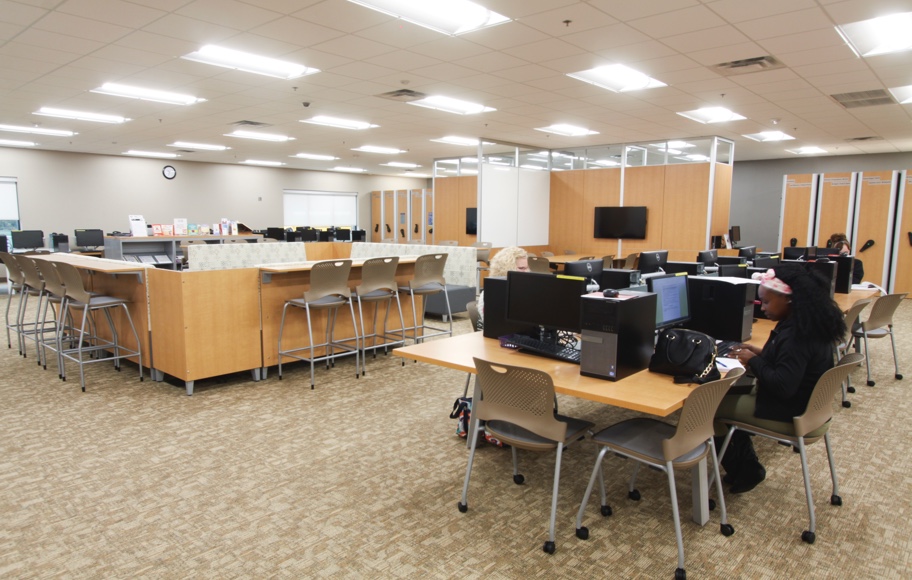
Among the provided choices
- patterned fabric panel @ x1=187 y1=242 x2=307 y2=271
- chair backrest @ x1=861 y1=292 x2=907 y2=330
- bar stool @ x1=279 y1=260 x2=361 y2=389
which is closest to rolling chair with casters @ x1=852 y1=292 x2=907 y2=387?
chair backrest @ x1=861 y1=292 x2=907 y2=330

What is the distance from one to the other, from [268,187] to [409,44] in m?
13.1

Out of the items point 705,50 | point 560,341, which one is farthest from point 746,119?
point 560,341

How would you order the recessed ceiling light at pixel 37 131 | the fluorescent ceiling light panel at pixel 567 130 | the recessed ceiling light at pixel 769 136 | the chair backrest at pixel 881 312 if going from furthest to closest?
the recessed ceiling light at pixel 769 136 < the recessed ceiling light at pixel 37 131 < the fluorescent ceiling light panel at pixel 567 130 < the chair backrest at pixel 881 312

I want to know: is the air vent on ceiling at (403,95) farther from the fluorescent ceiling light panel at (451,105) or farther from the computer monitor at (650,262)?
the computer monitor at (650,262)

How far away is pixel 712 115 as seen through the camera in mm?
8539

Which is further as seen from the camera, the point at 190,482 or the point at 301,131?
the point at 301,131

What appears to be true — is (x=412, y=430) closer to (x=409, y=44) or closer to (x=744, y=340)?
(x=744, y=340)

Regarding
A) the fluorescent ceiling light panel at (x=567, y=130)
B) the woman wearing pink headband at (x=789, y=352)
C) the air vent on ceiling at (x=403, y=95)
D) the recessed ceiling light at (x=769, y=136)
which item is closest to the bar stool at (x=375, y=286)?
the air vent on ceiling at (x=403, y=95)

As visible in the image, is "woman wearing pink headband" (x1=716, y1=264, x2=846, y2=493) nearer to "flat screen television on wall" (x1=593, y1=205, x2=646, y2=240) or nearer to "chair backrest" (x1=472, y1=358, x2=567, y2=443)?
"chair backrest" (x1=472, y1=358, x2=567, y2=443)

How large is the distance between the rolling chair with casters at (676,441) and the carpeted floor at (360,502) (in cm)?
23

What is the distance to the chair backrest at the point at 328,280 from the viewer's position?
495 centimetres

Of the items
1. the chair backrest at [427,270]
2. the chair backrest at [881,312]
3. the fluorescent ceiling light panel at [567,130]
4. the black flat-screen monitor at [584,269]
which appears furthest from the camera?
the fluorescent ceiling light panel at [567,130]

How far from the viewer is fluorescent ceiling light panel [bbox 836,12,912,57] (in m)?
4.60

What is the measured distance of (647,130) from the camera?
9.62m
